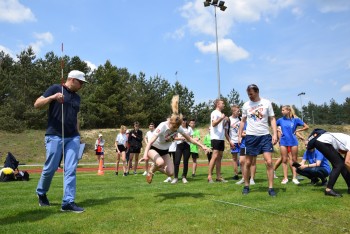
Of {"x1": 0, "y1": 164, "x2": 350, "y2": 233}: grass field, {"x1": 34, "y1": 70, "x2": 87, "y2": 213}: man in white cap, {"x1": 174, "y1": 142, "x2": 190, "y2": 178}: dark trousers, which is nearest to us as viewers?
{"x1": 0, "y1": 164, "x2": 350, "y2": 233}: grass field

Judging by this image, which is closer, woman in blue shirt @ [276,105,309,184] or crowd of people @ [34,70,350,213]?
crowd of people @ [34,70,350,213]

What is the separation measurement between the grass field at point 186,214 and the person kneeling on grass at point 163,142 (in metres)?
0.61

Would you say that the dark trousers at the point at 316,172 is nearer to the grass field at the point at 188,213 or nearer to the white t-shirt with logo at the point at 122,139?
the grass field at the point at 188,213

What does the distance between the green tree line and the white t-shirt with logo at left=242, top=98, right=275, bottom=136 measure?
131ft

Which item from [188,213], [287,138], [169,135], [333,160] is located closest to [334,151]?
[333,160]

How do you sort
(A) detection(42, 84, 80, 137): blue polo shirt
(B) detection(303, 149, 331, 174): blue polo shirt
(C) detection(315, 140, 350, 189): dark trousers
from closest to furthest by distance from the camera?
(A) detection(42, 84, 80, 137): blue polo shirt → (C) detection(315, 140, 350, 189): dark trousers → (B) detection(303, 149, 331, 174): blue polo shirt

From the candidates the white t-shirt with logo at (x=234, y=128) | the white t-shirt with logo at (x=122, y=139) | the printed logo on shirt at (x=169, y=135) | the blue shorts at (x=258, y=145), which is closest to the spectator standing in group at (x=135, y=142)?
the white t-shirt with logo at (x=122, y=139)

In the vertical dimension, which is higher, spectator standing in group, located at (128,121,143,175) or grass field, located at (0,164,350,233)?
spectator standing in group, located at (128,121,143,175)

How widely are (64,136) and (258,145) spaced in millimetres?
4042

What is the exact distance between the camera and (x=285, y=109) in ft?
31.6

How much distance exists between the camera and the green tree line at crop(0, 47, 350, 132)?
47.0m

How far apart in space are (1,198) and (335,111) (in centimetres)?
14150

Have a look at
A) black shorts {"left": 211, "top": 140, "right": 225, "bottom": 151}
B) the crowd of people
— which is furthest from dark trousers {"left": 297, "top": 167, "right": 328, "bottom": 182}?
black shorts {"left": 211, "top": 140, "right": 225, "bottom": 151}

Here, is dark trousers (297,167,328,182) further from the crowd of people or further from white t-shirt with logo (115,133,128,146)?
white t-shirt with logo (115,133,128,146)
